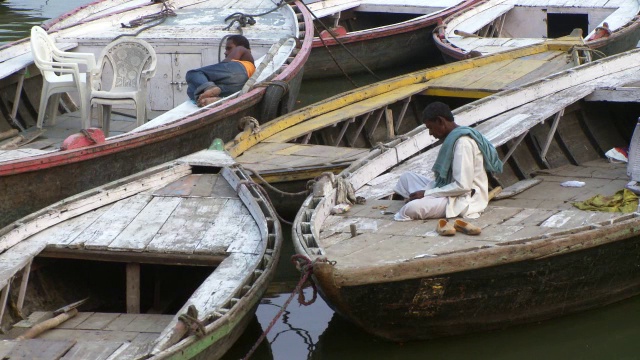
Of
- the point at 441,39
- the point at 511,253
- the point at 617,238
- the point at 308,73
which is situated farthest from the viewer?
the point at 308,73

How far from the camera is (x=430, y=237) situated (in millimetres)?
5977

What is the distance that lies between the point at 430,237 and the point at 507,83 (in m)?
4.54

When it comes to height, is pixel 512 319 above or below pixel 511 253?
below

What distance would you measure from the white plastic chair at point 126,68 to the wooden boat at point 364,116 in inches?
47.1

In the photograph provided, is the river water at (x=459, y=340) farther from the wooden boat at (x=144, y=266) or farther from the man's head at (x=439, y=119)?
the man's head at (x=439, y=119)

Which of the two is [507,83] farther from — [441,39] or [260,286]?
[260,286]

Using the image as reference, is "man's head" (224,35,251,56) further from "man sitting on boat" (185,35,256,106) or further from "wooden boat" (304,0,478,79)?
"wooden boat" (304,0,478,79)

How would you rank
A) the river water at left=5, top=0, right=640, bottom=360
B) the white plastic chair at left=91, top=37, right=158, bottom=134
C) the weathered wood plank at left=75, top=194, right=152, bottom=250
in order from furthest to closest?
the white plastic chair at left=91, top=37, right=158, bottom=134, the weathered wood plank at left=75, top=194, right=152, bottom=250, the river water at left=5, top=0, right=640, bottom=360

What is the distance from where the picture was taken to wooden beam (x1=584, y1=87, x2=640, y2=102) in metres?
8.34

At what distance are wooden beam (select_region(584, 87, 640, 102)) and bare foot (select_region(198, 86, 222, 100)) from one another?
318cm

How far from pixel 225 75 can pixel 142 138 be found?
60.2 inches

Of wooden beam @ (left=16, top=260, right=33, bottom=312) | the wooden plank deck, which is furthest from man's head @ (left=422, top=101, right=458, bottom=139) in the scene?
wooden beam @ (left=16, top=260, right=33, bottom=312)

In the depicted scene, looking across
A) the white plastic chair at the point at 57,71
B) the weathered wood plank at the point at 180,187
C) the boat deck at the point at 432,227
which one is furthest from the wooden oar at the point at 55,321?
the white plastic chair at the point at 57,71

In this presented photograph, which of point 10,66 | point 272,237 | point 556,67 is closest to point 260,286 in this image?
point 272,237
